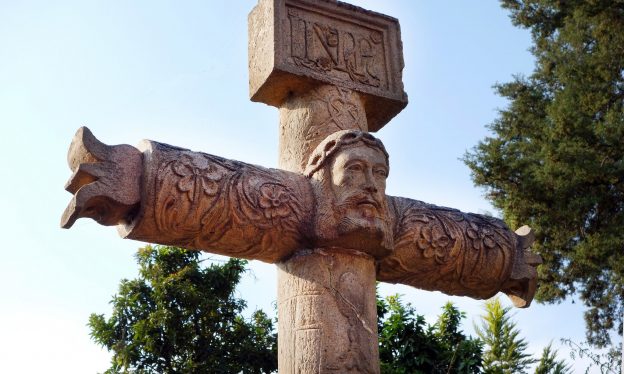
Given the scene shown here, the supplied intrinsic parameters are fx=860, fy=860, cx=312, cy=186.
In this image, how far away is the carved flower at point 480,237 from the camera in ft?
15.0

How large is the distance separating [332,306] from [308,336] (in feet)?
0.60

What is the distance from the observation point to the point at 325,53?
15.4ft

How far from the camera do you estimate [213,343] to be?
1228 cm

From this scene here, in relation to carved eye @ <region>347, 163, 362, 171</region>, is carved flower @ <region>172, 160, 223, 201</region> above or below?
below

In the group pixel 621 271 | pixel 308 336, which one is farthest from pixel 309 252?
pixel 621 271

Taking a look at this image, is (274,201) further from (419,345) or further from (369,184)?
(419,345)

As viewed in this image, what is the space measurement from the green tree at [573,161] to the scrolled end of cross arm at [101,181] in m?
11.0

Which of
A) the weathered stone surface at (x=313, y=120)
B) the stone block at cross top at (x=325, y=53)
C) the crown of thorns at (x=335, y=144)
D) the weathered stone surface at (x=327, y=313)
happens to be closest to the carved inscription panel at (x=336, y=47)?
the stone block at cross top at (x=325, y=53)

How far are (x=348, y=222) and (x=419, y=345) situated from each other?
7.93m

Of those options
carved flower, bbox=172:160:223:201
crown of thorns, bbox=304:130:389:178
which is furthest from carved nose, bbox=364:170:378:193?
carved flower, bbox=172:160:223:201

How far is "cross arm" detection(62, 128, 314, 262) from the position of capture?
3701mm

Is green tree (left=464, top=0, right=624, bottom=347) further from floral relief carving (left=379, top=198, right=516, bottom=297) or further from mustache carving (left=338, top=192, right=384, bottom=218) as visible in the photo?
mustache carving (left=338, top=192, right=384, bottom=218)

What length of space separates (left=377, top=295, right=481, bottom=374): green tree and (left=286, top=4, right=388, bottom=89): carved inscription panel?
6.87 m

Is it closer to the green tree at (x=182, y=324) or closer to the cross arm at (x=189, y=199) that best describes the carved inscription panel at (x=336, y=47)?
the cross arm at (x=189, y=199)
